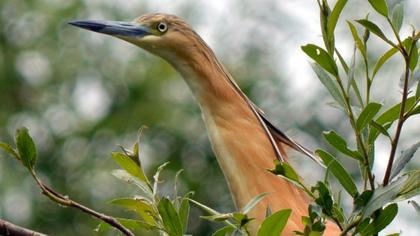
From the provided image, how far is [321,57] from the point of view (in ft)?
5.00

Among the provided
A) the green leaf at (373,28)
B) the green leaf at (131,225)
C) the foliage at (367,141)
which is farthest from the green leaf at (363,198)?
the green leaf at (131,225)

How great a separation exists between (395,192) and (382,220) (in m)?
0.07

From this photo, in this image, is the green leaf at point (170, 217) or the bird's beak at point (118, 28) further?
the bird's beak at point (118, 28)

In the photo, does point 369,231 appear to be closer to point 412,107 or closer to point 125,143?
point 412,107

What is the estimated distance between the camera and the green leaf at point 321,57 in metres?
1.52

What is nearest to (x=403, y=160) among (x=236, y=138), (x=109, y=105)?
(x=236, y=138)

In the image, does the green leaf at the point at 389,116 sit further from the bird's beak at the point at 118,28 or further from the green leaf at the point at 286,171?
the bird's beak at the point at 118,28

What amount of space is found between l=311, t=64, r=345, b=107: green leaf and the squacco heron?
772mm

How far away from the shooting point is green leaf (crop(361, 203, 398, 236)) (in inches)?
57.2

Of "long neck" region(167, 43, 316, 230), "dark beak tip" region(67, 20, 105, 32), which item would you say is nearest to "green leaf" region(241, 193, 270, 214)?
"long neck" region(167, 43, 316, 230)

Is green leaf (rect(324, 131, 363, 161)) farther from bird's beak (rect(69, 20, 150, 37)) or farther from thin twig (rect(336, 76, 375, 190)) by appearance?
bird's beak (rect(69, 20, 150, 37))

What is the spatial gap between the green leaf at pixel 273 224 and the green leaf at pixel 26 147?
39 centimetres

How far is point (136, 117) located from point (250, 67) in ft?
2.71

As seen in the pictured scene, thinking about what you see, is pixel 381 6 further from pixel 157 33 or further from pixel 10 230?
pixel 157 33
